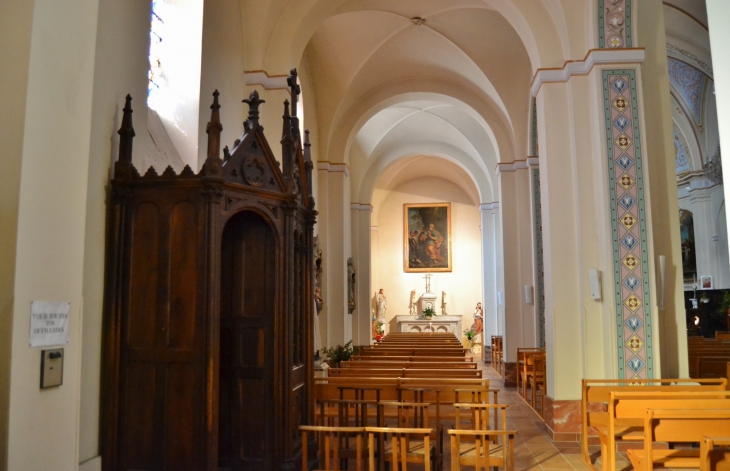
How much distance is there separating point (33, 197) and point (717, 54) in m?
3.44

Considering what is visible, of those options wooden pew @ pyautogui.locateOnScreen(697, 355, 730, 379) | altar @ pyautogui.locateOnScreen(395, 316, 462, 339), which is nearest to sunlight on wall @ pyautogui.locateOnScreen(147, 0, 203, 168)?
wooden pew @ pyautogui.locateOnScreen(697, 355, 730, 379)

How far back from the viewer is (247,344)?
576 cm

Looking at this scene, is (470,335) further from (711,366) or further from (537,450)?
(537,450)

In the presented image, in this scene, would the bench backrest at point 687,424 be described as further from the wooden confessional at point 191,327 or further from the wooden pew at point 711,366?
the wooden pew at point 711,366

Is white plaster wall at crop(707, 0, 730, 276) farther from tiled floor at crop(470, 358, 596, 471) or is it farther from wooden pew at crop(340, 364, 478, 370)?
wooden pew at crop(340, 364, 478, 370)

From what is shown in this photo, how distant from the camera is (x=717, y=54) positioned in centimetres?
253

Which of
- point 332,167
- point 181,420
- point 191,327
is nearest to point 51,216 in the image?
point 191,327

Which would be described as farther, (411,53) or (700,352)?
(411,53)

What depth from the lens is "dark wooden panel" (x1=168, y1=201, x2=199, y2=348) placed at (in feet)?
16.4

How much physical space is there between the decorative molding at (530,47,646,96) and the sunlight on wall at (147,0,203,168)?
456cm

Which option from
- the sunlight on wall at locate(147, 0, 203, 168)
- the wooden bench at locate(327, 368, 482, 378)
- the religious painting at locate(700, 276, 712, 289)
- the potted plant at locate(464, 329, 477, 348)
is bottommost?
the potted plant at locate(464, 329, 477, 348)

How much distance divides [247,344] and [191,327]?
2.83ft

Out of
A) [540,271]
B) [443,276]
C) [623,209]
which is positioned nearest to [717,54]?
[623,209]

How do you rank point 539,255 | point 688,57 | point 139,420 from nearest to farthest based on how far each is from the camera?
1. point 139,420
2. point 539,255
3. point 688,57
